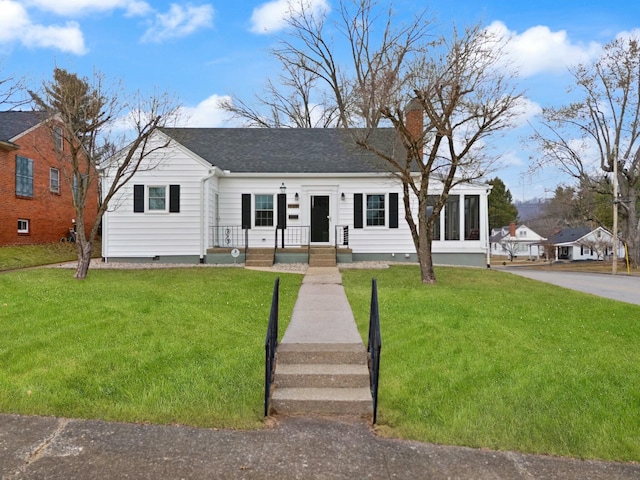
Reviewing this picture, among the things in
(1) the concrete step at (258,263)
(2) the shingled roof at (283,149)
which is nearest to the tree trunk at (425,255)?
(2) the shingled roof at (283,149)

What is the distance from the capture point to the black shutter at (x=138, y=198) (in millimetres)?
15281

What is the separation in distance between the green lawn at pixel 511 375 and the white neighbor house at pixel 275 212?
829 centimetres

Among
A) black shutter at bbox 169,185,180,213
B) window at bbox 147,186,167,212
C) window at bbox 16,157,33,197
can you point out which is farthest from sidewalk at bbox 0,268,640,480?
window at bbox 16,157,33,197

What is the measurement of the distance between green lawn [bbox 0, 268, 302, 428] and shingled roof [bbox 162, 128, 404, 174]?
854 cm

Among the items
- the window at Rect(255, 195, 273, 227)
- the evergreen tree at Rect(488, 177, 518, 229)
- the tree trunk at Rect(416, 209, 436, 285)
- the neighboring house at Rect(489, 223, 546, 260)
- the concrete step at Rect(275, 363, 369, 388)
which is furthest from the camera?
the evergreen tree at Rect(488, 177, 518, 229)

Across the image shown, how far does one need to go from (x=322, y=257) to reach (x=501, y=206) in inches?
2163

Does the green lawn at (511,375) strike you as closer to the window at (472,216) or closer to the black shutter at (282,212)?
the black shutter at (282,212)

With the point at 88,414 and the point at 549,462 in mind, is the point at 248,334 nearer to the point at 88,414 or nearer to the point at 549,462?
the point at 88,414

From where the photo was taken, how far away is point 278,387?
4.50 m

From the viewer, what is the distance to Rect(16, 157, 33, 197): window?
1880cm

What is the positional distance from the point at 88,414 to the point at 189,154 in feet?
40.1

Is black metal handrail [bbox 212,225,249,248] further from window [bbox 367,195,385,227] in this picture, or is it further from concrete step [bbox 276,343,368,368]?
concrete step [bbox 276,343,368,368]

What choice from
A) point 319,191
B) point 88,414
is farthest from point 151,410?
point 319,191

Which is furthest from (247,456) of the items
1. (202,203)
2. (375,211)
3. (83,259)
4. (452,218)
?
(452,218)
